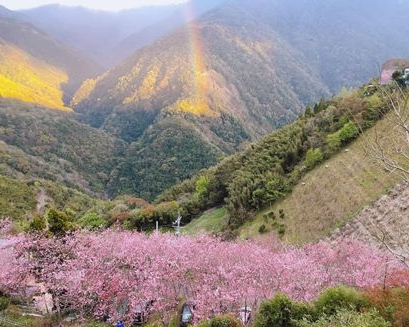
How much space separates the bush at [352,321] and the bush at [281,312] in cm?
104

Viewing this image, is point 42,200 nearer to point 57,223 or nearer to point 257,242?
point 57,223

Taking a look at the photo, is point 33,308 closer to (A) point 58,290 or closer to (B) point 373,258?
(A) point 58,290

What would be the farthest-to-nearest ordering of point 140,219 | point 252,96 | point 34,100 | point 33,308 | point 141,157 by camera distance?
point 252,96 → point 34,100 → point 141,157 → point 140,219 → point 33,308

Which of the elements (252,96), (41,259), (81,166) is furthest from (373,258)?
(252,96)

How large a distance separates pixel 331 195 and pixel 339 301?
806 inches

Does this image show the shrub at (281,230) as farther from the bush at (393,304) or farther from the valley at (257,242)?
the bush at (393,304)

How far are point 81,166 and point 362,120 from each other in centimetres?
9656

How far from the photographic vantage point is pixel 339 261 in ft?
74.8

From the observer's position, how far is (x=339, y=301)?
1524 centimetres

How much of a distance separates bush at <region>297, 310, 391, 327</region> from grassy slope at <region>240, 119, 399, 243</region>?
17.5 meters

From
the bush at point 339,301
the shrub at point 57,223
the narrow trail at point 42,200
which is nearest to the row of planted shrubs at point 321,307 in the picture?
the bush at point 339,301

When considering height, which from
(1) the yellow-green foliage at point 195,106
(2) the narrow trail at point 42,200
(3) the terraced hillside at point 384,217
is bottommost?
(3) the terraced hillside at point 384,217

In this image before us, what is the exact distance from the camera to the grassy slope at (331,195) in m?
32.1

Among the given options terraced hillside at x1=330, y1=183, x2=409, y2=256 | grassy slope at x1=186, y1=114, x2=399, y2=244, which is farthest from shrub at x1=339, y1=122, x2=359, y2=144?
terraced hillside at x1=330, y1=183, x2=409, y2=256
